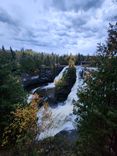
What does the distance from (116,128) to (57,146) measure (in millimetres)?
11255

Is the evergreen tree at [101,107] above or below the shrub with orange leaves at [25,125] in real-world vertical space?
above

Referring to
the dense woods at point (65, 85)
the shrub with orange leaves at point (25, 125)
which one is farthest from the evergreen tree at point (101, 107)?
the dense woods at point (65, 85)

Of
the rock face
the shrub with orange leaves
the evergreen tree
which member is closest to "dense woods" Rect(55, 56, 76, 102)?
the rock face

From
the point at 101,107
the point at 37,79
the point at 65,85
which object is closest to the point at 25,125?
the point at 101,107

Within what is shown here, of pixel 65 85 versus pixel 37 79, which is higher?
pixel 65 85

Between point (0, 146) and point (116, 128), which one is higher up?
point (116, 128)

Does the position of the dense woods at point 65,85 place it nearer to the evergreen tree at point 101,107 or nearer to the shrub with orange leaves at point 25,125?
the shrub with orange leaves at point 25,125

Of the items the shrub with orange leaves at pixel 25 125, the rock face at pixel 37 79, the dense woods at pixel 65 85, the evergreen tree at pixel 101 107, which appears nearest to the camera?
the evergreen tree at pixel 101 107

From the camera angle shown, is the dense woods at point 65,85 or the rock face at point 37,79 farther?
the rock face at point 37,79

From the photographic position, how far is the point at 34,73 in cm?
9100

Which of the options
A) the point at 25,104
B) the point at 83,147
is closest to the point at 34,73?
the point at 25,104

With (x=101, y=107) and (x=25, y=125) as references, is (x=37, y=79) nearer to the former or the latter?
(x=25, y=125)

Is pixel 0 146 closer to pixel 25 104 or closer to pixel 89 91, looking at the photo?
pixel 25 104

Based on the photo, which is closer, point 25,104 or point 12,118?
point 12,118
